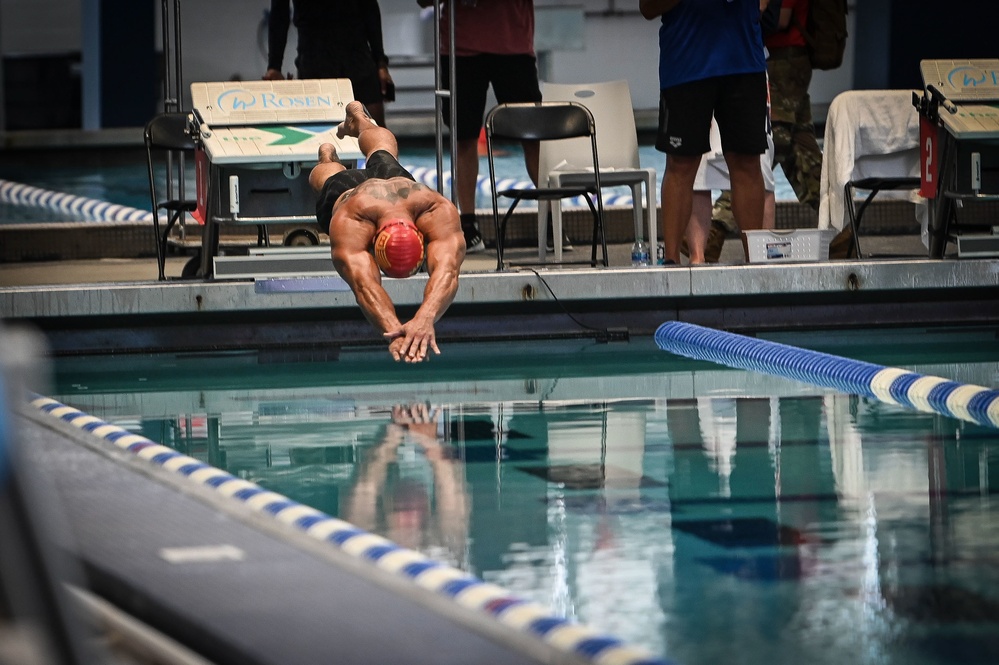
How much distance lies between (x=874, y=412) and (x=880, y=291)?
2177 millimetres

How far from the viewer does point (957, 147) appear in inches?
253

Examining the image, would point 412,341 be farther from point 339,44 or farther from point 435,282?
point 339,44

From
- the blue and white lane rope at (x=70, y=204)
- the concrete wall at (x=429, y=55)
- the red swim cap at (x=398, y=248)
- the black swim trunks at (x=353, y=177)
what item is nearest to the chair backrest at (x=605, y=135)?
the black swim trunks at (x=353, y=177)

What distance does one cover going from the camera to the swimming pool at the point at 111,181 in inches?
471

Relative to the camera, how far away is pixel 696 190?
6.73 metres

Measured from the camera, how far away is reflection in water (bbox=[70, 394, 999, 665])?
2502mm

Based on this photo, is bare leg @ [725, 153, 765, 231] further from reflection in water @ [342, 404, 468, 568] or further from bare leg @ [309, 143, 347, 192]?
reflection in water @ [342, 404, 468, 568]

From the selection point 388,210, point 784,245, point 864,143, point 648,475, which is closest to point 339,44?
point 784,245

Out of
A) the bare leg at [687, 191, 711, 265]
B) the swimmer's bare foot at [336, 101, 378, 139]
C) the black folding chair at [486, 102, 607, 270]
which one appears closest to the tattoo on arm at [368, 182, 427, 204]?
the swimmer's bare foot at [336, 101, 378, 139]

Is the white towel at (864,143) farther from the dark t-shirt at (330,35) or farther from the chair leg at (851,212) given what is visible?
the dark t-shirt at (330,35)

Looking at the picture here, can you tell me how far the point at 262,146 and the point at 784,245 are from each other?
2377mm

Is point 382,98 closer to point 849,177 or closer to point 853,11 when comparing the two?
point 849,177

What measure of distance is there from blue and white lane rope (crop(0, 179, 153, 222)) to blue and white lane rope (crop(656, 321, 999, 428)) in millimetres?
5119

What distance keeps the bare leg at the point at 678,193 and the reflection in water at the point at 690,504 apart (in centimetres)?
142
